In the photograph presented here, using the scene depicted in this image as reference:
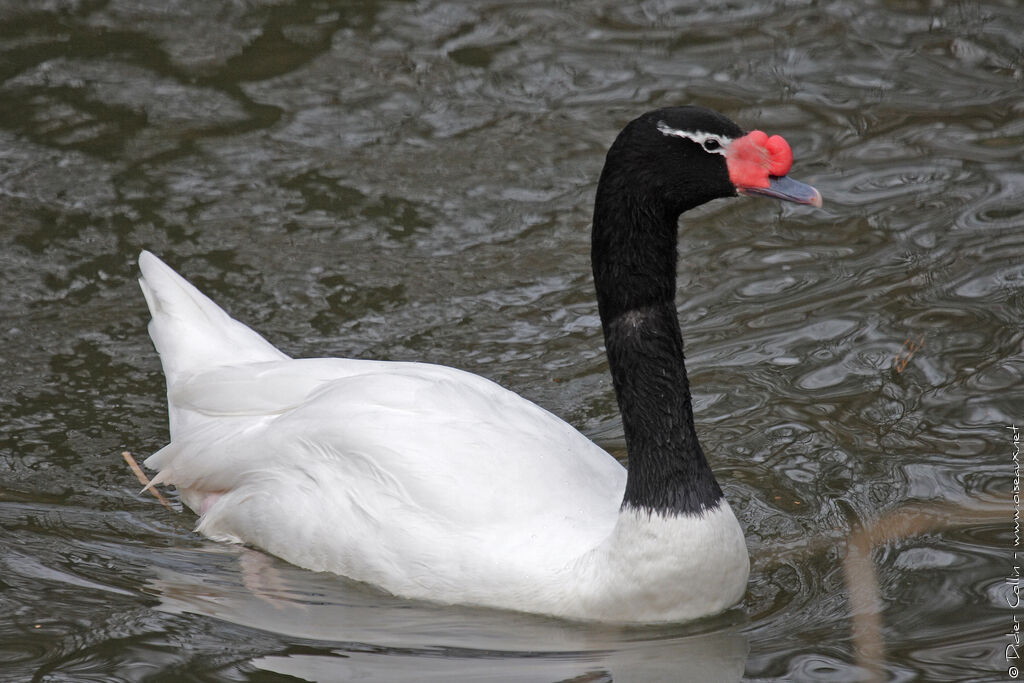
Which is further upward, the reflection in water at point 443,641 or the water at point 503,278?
the water at point 503,278

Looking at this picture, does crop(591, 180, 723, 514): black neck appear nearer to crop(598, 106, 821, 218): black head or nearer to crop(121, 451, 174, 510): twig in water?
crop(598, 106, 821, 218): black head

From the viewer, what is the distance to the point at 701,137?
483 centimetres

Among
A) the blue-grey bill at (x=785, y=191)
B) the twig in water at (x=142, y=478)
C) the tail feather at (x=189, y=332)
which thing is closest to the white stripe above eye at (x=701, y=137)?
the blue-grey bill at (x=785, y=191)

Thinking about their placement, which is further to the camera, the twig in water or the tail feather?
the tail feather

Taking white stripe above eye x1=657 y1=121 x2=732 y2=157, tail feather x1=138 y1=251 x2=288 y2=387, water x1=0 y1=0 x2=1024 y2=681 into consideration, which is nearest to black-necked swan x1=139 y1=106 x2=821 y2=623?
white stripe above eye x1=657 y1=121 x2=732 y2=157

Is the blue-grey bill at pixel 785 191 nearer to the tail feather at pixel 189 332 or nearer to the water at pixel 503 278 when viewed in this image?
the water at pixel 503 278

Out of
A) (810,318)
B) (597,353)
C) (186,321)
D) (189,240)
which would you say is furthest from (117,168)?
(810,318)

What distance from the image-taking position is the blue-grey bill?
4.83 m

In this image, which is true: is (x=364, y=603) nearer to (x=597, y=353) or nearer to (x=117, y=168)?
(x=597, y=353)

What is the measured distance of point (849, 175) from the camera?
331 inches

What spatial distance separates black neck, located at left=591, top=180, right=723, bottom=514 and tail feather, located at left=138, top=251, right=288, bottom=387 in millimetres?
1803

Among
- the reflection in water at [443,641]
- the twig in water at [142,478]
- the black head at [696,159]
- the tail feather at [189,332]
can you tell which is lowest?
the reflection in water at [443,641]

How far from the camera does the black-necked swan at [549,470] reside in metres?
4.88

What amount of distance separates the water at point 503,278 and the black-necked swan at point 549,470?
0.16 m
